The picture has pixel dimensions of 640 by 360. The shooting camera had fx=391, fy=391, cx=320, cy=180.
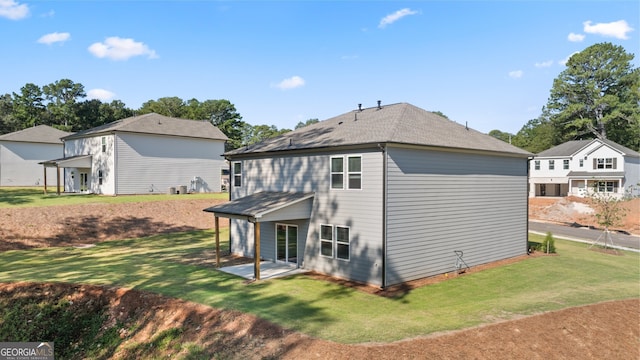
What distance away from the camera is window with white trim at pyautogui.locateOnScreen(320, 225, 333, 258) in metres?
15.0

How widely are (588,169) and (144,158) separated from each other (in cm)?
4885

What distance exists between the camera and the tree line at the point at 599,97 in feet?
186

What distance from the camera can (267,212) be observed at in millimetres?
14180

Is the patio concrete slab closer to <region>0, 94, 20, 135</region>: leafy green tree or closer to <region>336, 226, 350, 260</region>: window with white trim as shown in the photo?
<region>336, 226, 350, 260</region>: window with white trim

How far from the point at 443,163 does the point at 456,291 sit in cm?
495

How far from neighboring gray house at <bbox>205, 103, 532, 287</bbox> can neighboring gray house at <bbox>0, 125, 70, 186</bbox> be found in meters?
36.9

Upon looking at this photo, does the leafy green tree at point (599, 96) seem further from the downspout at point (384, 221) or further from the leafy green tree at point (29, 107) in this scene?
the leafy green tree at point (29, 107)

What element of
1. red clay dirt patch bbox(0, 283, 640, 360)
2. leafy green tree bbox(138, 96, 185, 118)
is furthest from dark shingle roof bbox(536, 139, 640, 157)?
leafy green tree bbox(138, 96, 185, 118)

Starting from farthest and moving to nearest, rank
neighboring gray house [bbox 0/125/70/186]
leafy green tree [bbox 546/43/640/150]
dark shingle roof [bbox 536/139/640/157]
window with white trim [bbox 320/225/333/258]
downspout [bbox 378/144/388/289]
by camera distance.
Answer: leafy green tree [bbox 546/43/640/150] → dark shingle roof [bbox 536/139/640/157] → neighboring gray house [bbox 0/125/70/186] → window with white trim [bbox 320/225/333/258] → downspout [bbox 378/144/388/289]

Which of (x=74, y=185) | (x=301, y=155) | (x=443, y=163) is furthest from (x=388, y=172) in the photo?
(x=74, y=185)

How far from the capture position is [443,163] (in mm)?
15406

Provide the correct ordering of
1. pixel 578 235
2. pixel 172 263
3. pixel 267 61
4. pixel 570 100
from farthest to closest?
pixel 570 100 < pixel 578 235 < pixel 267 61 < pixel 172 263

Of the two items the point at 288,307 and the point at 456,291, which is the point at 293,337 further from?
the point at 456,291

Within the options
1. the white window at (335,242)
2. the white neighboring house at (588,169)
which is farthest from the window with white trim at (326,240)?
the white neighboring house at (588,169)
